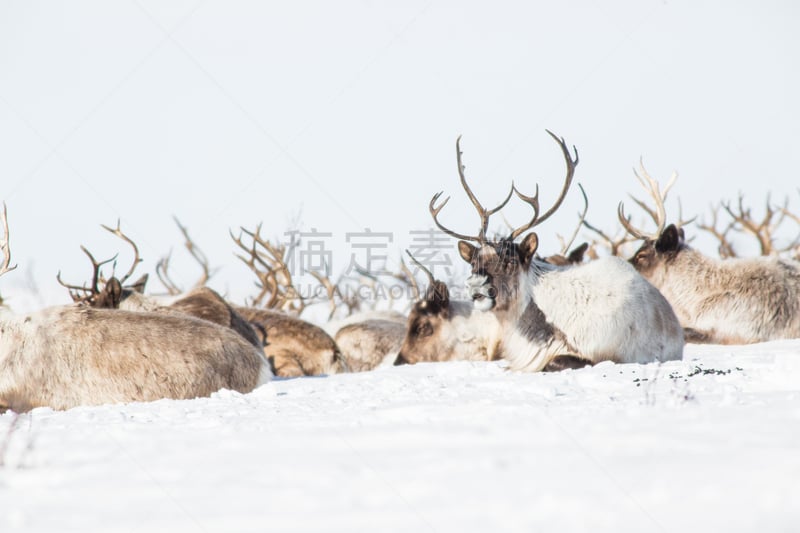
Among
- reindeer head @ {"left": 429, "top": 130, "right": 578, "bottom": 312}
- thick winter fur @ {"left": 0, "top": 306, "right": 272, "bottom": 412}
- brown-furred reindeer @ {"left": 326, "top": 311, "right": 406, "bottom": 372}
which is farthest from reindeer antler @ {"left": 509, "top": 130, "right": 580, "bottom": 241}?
brown-furred reindeer @ {"left": 326, "top": 311, "right": 406, "bottom": 372}

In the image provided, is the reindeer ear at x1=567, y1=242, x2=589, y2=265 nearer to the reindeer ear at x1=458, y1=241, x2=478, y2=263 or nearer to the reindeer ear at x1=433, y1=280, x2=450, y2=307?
the reindeer ear at x1=433, y1=280, x2=450, y2=307

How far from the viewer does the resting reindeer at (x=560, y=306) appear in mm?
6410

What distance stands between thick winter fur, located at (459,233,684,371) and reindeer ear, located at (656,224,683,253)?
260cm

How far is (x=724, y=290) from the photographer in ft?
29.8

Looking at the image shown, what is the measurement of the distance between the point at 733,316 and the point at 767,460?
6.98 metres

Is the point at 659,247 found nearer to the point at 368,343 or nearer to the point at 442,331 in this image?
the point at 442,331

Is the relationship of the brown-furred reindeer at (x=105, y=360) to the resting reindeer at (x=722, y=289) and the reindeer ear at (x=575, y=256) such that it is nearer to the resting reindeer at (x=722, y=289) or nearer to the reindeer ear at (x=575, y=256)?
the reindeer ear at (x=575, y=256)

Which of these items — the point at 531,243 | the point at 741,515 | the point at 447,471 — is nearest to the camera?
the point at 741,515

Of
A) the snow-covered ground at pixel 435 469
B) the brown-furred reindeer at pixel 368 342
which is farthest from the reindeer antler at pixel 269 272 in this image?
the snow-covered ground at pixel 435 469

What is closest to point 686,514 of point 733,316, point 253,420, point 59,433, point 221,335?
point 253,420

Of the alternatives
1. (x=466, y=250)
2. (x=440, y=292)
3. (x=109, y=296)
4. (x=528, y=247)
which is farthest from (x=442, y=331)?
(x=109, y=296)

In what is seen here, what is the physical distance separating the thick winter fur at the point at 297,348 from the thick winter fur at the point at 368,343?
1.08 m

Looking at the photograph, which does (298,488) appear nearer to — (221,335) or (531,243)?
(221,335)

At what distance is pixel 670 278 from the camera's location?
9.35 metres
